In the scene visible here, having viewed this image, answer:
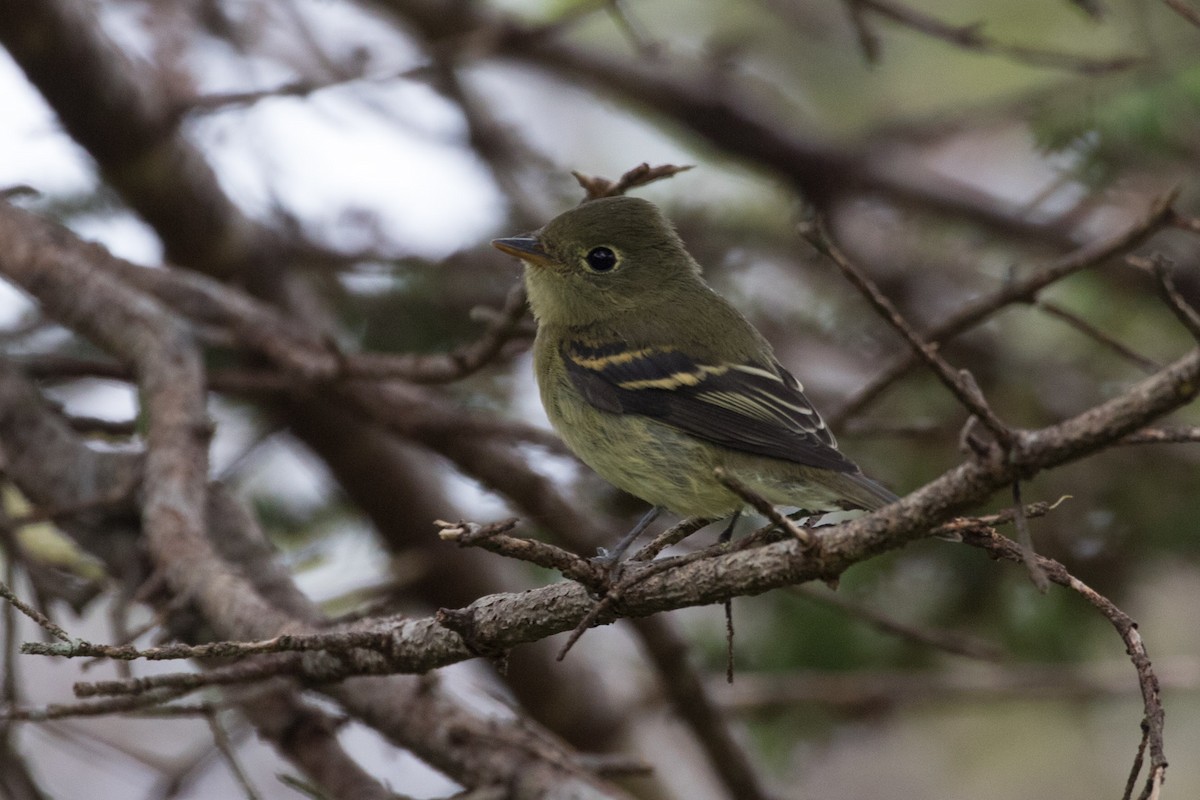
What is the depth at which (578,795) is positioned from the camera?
10.4 feet

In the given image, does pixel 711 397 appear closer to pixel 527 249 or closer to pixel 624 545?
pixel 624 545

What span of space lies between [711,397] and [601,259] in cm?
105

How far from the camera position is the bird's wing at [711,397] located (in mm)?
3209

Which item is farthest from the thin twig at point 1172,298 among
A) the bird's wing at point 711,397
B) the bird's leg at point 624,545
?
the bird's wing at point 711,397

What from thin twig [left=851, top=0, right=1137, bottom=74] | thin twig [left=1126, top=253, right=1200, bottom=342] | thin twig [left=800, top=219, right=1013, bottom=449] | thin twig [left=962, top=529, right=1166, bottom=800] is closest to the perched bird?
thin twig [left=962, top=529, right=1166, bottom=800]

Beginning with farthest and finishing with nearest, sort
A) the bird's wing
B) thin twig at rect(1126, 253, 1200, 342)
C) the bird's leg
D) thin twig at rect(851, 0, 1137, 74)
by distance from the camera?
thin twig at rect(851, 0, 1137, 74)
the bird's wing
the bird's leg
thin twig at rect(1126, 253, 1200, 342)

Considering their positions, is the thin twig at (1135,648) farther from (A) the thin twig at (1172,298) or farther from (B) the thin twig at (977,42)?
(B) the thin twig at (977,42)

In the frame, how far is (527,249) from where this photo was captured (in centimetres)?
426

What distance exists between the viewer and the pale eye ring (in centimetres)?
439

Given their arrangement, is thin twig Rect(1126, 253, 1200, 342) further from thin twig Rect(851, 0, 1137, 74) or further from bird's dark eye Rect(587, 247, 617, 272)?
bird's dark eye Rect(587, 247, 617, 272)

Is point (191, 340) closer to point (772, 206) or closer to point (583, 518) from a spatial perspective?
point (583, 518)

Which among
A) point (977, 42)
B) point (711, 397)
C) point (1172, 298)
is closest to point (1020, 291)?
point (711, 397)

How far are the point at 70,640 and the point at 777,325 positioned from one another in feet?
13.8

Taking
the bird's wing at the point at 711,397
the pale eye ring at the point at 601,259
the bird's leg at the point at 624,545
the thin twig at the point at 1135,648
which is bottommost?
the thin twig at the point at 1135,648
